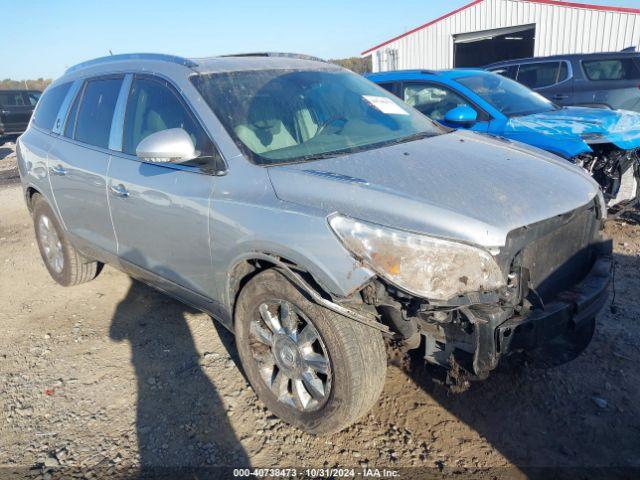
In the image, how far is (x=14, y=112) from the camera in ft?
53.9

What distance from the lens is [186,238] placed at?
287 cm

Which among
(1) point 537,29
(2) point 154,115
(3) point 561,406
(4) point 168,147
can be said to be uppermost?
(1) point 537,29

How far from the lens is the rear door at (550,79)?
8164 millimetres

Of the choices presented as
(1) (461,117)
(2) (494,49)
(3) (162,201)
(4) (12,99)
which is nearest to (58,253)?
(3) (162,201)

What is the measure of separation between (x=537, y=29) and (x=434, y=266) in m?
20.7

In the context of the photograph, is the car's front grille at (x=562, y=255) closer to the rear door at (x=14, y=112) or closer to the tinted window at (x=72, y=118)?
the tinted window at (x=72, y=118)

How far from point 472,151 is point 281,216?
1254 millimetres

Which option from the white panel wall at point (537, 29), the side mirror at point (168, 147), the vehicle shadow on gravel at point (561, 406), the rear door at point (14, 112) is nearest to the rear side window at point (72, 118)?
the side mirror at point (168, 147)

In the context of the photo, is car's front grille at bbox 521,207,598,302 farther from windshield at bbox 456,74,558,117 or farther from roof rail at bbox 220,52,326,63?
windshield at bbox 456,74,558,117

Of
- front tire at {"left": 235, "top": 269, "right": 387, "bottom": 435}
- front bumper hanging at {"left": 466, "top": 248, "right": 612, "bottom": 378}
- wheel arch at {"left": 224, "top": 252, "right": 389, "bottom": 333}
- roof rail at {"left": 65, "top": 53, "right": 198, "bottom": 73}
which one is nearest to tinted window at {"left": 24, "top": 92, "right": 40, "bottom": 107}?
roof rail at {"left": 65, "top": 53, "right": 198, "bottom": 73}

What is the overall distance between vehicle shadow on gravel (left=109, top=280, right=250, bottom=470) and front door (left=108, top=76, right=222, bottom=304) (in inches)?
21.6

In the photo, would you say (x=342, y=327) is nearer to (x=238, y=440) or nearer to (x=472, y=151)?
(x=238, y=440)

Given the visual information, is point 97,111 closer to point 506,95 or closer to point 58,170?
point 58,170

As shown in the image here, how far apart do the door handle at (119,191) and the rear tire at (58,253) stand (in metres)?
1.36
